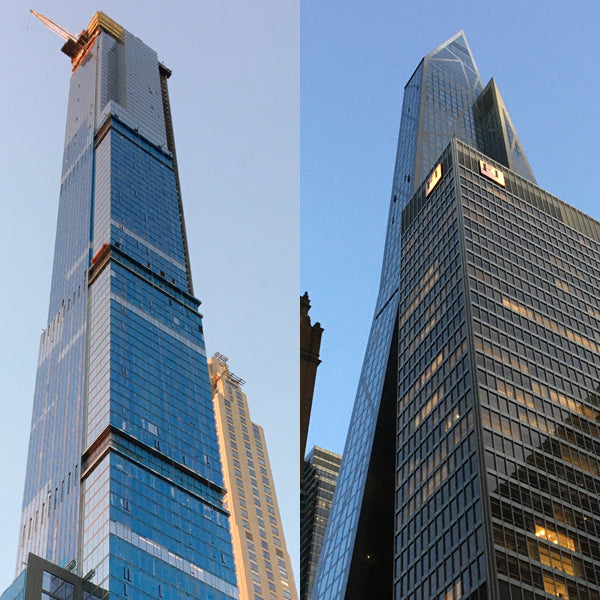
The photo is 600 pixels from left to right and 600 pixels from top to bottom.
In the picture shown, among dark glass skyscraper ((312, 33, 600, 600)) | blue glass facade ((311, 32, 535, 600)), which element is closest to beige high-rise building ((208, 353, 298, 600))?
blue glass facade ((311, 32, 535, 600))

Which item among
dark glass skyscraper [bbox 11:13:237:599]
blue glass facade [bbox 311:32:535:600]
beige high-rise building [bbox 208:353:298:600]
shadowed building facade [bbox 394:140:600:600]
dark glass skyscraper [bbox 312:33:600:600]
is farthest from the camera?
beige high-rise building [bbox 208:353:298:600]

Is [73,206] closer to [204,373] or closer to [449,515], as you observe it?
[204,373]

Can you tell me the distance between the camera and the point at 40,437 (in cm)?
15038

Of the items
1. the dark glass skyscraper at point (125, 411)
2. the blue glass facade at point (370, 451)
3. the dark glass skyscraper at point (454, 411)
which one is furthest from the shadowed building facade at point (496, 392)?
the dark glass skyscraper at point (125, 411)

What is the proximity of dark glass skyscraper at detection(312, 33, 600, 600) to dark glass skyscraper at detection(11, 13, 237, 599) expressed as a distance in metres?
21.8

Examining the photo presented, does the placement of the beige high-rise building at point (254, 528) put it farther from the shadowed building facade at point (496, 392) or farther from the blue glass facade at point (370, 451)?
the shadowed building facade at point (496, 392)

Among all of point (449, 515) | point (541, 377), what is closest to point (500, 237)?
point (541, 377)

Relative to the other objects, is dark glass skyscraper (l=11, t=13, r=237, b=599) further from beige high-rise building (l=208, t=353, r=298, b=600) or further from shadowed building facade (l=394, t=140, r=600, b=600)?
shadowed building facade (l=394, t=140, r=600, b=600)

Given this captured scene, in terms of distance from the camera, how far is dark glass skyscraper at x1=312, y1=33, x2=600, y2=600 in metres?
94.2

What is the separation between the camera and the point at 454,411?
360 feet

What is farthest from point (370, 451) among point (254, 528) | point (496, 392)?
point (254, 528)

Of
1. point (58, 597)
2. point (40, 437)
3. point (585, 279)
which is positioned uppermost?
point (585, 279)

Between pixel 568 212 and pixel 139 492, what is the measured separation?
3150 inches

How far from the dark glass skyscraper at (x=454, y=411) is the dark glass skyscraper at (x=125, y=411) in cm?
2182
